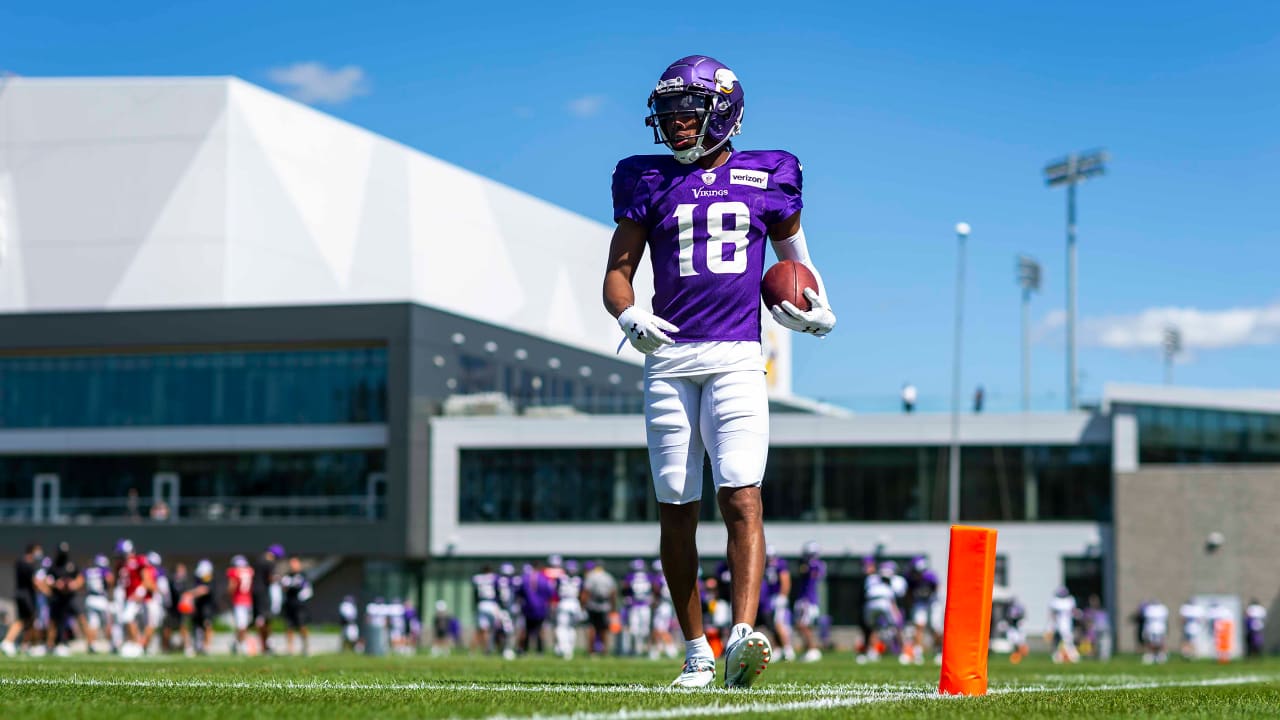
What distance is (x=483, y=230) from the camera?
74.3 meters

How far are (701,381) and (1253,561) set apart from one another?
47.7 meters

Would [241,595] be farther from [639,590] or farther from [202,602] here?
[639,590]

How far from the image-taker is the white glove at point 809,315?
6.64 metres

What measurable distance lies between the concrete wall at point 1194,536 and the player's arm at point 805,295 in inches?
1842

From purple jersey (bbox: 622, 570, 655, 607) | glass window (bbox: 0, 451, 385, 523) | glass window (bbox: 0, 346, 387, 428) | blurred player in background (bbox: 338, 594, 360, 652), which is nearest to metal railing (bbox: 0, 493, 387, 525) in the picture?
glass window (bbox: 0, 451, 385, 523)

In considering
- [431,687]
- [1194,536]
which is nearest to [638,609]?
[1194,536]

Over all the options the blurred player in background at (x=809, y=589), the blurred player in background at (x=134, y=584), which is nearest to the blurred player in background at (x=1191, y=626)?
the blurred player in background at (x=809, y=589)

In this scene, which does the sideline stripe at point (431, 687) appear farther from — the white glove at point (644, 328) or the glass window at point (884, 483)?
the glass window at point (884, 483)

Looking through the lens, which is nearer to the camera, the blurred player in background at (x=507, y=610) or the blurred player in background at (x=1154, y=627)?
the blurred player in background at (x=507, y=610)

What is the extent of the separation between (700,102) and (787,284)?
0.75 m

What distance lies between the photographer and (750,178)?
6.77 metres

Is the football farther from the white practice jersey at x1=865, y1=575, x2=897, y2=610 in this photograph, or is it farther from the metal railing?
the metal railing

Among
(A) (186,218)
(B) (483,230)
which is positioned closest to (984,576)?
(A) (186,218)

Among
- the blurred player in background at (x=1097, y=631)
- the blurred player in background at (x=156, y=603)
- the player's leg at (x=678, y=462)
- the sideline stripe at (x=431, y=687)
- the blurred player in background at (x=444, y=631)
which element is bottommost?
the blurred player in background at (x=444, y=631)
